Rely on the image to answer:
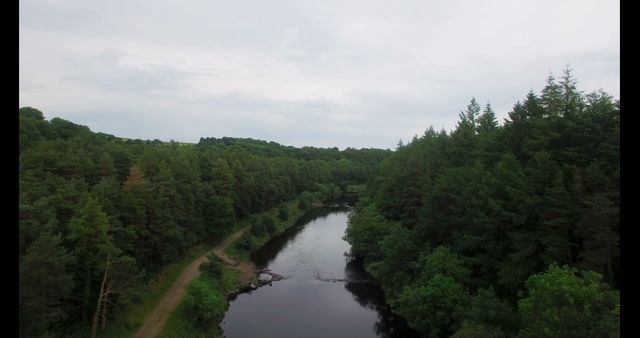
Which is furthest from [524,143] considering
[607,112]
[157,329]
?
[157,329]

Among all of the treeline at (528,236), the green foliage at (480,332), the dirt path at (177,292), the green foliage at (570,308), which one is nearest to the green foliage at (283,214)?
the dirt path at (177,292)

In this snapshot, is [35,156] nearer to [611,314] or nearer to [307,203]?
[611,314]

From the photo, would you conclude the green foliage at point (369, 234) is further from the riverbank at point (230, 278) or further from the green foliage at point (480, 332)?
the green foliage at point (480, 332)

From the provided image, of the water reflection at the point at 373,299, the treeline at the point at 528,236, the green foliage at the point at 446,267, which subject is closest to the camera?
the treeline at the point at 528,236

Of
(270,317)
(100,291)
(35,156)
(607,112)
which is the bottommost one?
(270,317)

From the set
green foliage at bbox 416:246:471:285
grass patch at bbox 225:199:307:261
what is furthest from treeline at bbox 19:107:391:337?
green foliage at bbox 416:246:471:285

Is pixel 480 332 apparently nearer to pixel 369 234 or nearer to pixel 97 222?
pixel 97 222

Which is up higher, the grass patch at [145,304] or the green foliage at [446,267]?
the green foliage at [446,267]
